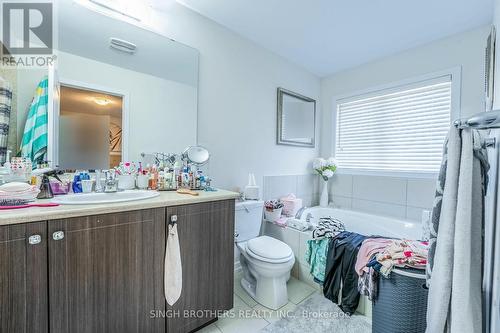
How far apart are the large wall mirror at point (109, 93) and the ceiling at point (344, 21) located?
40 centimetres

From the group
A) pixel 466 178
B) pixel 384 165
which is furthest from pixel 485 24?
pixel 466 178

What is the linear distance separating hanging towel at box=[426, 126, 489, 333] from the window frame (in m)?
1.96

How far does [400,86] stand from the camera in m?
2.45

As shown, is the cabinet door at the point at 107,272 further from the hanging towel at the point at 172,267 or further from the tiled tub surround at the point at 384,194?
the tiled tub surround at the point at 384,194

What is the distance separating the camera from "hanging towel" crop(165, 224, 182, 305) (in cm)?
122

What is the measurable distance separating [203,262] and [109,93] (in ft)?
4.41

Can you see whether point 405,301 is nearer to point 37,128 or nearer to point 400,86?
point 400,86

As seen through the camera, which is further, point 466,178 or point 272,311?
point 272,311

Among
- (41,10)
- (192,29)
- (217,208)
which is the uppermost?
(192,29)

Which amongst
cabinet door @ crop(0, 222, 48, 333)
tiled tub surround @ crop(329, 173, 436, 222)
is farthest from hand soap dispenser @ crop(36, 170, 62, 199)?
tiled tub surround @ crop(329, 173, 436, 222)

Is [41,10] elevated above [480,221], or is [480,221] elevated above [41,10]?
[41,10]

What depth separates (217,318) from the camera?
1.53 m

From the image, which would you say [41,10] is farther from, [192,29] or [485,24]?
[485,24]

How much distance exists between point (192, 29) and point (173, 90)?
22.7 inches
